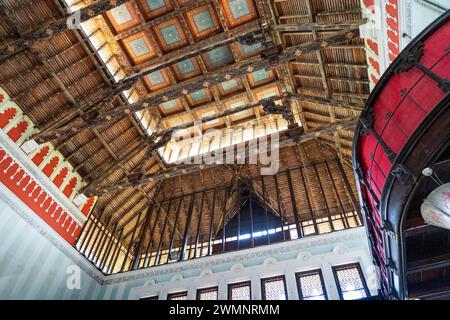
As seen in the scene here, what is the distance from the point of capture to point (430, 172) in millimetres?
5133

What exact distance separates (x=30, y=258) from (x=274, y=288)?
10047 mm

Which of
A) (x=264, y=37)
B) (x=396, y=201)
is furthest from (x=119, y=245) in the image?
(x=396, y=201)

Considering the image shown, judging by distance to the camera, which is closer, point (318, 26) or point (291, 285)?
point (291, 285)

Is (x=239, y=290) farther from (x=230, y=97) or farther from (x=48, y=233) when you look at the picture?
(x=230, y=97)

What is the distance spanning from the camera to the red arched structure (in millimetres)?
5023

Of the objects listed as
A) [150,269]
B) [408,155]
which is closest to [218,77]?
[408,155]

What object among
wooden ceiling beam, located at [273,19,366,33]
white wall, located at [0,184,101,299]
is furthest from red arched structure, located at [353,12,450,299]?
white wall, located at [0,184,101,299]

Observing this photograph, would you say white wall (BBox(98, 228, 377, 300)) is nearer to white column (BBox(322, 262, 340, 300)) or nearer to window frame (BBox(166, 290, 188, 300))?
white column (BBox(322, 262, 340, 300))

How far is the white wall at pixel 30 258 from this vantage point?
12.0m

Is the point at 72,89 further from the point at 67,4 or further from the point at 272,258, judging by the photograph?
the point at 272,258

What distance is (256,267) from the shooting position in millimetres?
13234

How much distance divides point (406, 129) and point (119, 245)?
17287 mm
